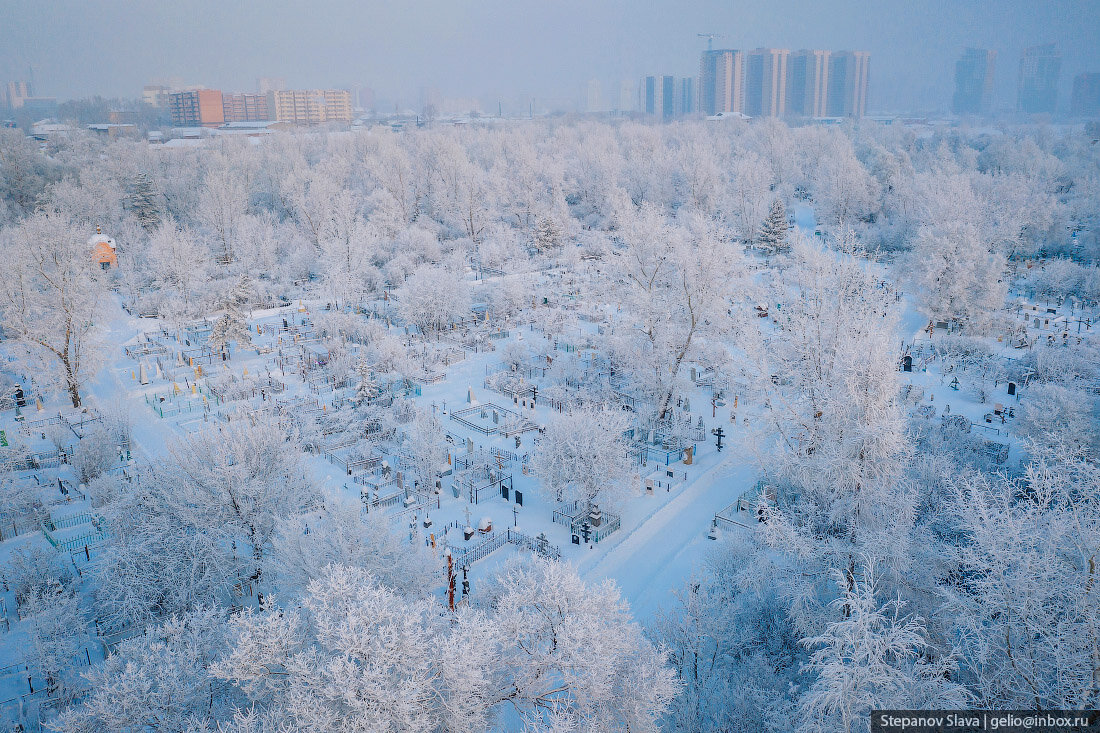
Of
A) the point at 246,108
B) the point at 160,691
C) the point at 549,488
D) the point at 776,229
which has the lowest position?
the point at 549,488

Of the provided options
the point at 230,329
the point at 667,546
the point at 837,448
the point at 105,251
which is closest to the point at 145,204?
the point at 105,251

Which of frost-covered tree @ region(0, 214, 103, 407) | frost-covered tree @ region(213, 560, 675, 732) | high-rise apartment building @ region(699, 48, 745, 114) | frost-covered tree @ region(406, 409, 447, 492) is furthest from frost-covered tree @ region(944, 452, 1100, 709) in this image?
high-rise apartment building @ region(699, 48, 745, 114)

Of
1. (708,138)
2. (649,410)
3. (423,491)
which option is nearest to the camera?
(423,491)


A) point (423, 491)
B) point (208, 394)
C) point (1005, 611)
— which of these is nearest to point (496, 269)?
point (208, 394)

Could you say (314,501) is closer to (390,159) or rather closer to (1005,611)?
(1005,611)

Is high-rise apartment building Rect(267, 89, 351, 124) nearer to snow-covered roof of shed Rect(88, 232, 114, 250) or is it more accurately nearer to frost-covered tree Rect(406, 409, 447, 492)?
snow-covered roof of shed Rect(88, 232, 114, 250)

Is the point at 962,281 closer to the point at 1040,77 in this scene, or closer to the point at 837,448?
the point at 837,448

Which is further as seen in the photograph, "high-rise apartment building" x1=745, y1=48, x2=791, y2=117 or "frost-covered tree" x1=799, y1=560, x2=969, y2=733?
"high-rise apartment building" x1=745, y1=48, x2=791, y2=117
